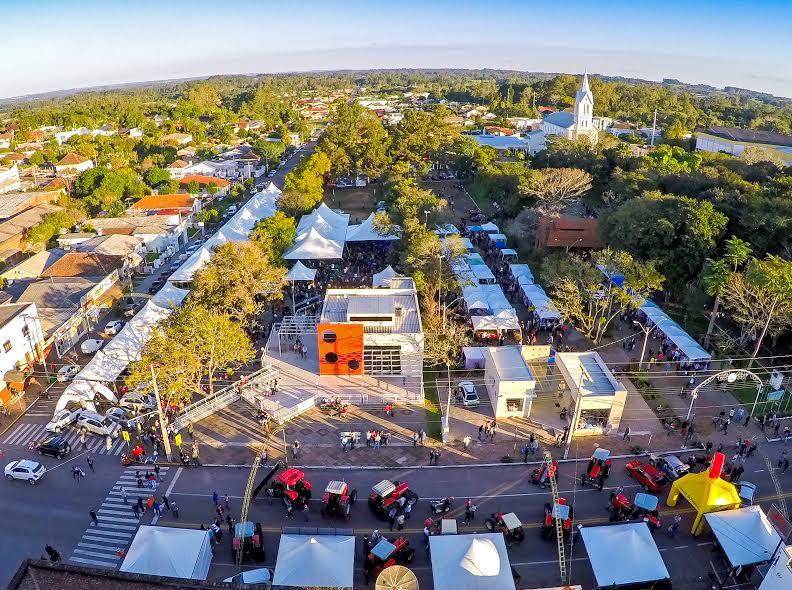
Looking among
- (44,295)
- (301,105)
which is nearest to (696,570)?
(44,295)

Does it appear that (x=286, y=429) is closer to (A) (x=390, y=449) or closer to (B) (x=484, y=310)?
(A) (x=390, y=449)

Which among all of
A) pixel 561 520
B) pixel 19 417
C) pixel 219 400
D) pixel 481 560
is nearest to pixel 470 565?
pixel 481 560

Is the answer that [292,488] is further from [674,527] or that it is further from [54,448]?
[674,527]

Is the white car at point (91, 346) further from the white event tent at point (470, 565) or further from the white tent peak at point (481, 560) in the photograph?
the white tent peak at point (481, 560)

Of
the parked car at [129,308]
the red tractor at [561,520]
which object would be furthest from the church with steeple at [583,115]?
the red tractor at [561,520]

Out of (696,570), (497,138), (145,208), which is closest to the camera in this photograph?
(696,570)

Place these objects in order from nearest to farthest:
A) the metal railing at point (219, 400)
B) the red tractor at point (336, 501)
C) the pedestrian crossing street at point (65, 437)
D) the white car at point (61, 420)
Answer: the red tractor at point (336, 501), the pedestrian crossing street at point (65, 437), the white car at point (61, 420), the metal railing at point (219, 400)

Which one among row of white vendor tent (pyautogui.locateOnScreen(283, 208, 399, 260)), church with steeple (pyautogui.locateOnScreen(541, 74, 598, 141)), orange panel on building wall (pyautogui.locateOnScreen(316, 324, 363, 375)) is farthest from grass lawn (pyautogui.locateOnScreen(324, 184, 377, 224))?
orange panel on building wall (pyautogui.locateOnScreen(316, 324, 363, 375))
